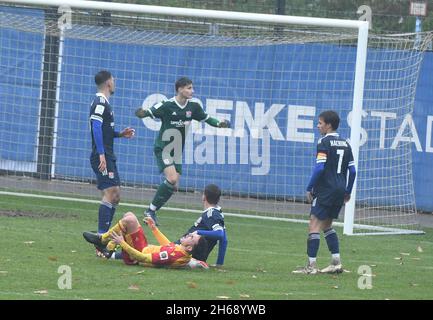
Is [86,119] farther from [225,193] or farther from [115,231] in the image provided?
[115,231]

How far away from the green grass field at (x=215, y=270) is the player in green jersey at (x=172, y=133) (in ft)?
1.76

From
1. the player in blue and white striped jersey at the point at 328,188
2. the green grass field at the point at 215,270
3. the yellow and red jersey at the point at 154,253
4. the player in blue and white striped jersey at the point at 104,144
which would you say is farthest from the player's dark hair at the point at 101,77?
the player in blue and white striped jersey at the point at 328,188

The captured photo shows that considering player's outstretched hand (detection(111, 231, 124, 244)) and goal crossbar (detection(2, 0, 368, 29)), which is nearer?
player's outstretched hand (detection(111, 231, 124, 244))

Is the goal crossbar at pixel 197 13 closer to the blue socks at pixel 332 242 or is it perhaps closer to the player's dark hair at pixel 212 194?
the blue socks at pixel 332 242

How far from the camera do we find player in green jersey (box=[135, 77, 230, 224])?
15.7m

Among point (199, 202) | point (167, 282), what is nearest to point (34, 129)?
point (199, 202)

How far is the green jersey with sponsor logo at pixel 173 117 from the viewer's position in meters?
15.7

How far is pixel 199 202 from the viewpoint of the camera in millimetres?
19125

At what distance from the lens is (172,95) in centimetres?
1964

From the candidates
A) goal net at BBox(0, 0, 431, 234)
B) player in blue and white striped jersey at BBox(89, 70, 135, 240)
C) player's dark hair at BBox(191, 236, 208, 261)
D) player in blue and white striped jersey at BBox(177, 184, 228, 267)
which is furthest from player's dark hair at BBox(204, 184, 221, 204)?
goal net at BBox(0, 0, 431, 234)

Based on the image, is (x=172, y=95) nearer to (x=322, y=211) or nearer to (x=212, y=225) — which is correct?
(x=322, y=211)

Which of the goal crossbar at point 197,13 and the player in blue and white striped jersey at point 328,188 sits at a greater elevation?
the goal crossbar at point 197,13

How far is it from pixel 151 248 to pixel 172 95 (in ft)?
26.5

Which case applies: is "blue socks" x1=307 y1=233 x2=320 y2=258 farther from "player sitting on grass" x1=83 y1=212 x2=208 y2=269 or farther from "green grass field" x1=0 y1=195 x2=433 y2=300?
"player sitting on grass" x1=83 y1=212 x2=208 y2=269
